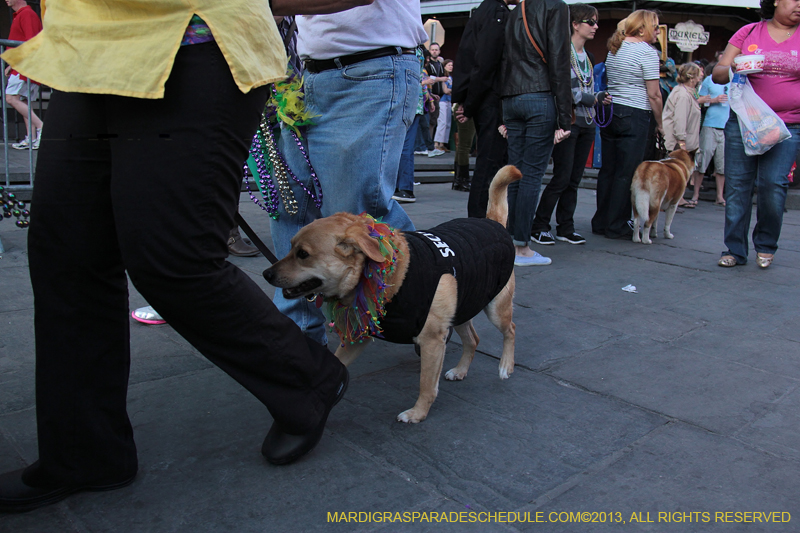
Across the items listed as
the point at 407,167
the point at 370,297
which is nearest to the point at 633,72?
the point at 407,167

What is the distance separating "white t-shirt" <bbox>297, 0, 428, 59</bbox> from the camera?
2752 millimetres

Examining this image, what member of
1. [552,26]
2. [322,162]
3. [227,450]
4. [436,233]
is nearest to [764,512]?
[436,233]

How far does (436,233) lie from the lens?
2932 mm

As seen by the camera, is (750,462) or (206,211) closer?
(206,211)

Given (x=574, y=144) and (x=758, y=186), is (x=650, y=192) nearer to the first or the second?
(x=574, y=144)

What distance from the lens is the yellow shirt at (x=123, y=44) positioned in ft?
5.58

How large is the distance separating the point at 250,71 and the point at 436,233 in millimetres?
1344

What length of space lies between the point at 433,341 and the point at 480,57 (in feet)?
12.7

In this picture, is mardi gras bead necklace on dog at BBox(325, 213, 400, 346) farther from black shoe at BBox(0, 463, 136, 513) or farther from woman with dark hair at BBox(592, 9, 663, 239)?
woman with dark hair at BBox(592, 9, 663, 239)

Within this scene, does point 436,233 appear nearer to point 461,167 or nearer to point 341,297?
point 341,297

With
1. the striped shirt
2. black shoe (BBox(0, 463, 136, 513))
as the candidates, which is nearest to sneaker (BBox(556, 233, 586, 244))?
the striped shirt

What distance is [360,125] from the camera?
2871 millimetres

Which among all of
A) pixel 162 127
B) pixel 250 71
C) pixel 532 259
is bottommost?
pixel 532 259

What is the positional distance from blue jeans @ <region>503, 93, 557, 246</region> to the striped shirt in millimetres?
1552
